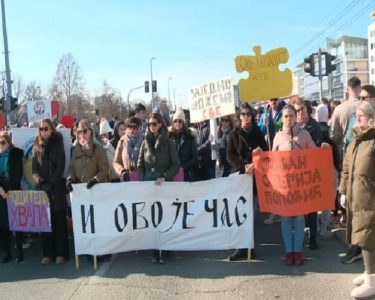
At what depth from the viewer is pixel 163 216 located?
6582 millimetres

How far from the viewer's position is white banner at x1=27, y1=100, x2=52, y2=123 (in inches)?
466

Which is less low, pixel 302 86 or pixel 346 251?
pixel 302 86

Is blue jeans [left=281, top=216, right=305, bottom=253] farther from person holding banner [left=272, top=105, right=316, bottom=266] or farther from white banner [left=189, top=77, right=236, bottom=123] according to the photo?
white banner [left=189, top=77, right=236, bottom=123]

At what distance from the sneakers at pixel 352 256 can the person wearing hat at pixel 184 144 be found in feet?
7.69

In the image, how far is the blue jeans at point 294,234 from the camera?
6.13m

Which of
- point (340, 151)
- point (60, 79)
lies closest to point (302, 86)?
point (60, 79)

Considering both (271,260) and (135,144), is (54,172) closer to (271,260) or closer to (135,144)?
(135,144)

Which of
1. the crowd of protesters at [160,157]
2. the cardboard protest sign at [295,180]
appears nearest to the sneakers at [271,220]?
the crowd of protesters at [160,157]

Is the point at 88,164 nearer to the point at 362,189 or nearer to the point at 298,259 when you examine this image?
the point at 298,259

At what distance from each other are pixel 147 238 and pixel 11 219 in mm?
1963

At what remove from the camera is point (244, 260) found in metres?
6.46

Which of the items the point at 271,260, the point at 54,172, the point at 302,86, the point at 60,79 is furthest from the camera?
the point at 302,86

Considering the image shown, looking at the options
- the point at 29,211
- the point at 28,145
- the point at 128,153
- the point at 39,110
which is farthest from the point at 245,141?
the point at 39,110

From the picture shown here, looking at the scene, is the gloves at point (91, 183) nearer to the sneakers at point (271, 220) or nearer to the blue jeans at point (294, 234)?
the blue jeans at point (294, 234)
